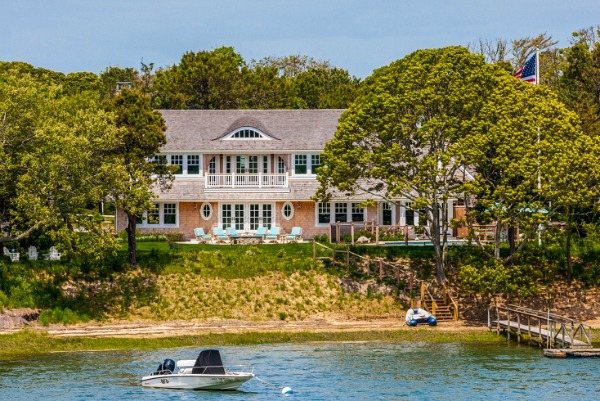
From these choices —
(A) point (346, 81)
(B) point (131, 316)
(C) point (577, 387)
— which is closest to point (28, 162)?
(B) point (131, 316)

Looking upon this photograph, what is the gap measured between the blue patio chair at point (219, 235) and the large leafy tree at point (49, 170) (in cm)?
1378

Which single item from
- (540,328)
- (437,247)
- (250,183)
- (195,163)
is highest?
(195,163)

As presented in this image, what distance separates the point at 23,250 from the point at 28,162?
6138 millimetres

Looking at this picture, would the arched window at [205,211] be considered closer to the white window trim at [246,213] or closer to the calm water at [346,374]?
the white window trim at [246,213]

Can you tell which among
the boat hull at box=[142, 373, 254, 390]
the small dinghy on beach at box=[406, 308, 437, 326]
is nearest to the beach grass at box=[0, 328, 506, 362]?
the small dinghy on beach at box=[406, 308, 437, 326]

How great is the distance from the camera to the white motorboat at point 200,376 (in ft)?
158

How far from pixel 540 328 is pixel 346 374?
1193cm

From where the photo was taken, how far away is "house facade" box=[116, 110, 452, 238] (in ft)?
261

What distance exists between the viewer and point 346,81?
4875 inches

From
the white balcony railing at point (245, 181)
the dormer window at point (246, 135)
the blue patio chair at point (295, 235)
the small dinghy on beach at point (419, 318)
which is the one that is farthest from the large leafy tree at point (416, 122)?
the dormer window at point (246, 135)

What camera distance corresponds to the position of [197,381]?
4834cm

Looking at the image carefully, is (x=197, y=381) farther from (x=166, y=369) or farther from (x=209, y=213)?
(x=209, y=213)

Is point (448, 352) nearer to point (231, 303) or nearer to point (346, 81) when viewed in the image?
point (231, 303)

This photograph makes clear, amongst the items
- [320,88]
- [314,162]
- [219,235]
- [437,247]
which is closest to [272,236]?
[219,235]
